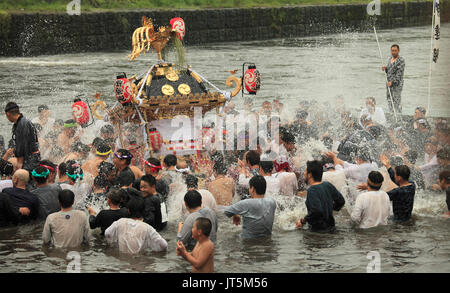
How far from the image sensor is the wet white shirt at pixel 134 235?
23.7ft

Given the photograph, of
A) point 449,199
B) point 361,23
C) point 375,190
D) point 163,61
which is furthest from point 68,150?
point 361,23

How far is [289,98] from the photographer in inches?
733

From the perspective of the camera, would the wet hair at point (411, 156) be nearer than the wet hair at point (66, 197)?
No

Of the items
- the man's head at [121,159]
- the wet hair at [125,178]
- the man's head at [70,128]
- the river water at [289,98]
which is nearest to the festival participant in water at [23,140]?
the river water at [289,98]

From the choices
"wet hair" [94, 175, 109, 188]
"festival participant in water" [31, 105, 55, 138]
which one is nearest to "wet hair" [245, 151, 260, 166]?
"wet hair" [94, 175, 109, 188]

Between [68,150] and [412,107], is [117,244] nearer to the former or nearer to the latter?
[68,150]

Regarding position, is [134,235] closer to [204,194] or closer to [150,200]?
[150,200]

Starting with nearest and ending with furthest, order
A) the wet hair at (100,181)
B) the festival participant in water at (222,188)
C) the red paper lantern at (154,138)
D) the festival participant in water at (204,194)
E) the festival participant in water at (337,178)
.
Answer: the festival participant in water at (204,194) < the wet hair at (100,181) < the festival participant in water at (222,188) < the festival participant in water at (337,178) < the red paper lantern at (154,138)

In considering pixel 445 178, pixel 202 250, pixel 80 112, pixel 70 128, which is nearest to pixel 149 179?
pixel 202 250

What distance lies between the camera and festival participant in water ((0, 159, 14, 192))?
8.60 metres

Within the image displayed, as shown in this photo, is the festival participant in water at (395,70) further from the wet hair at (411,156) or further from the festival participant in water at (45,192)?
the festival participant in water at (45,192)

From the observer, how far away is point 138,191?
7.46 meters

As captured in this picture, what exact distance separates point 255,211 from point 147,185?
4.07ft

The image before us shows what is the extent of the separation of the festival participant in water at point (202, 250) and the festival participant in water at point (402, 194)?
9.49 feet
